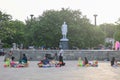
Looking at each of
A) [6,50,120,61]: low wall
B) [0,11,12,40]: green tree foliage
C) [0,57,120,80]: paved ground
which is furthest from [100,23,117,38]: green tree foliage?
[0,57,120,80]: paved ground

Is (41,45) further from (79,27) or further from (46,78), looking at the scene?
(46,78)

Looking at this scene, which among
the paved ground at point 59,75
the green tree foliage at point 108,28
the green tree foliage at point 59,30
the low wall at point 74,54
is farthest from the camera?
the green tree foliage at point 108,28

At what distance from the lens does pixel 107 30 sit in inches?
5477

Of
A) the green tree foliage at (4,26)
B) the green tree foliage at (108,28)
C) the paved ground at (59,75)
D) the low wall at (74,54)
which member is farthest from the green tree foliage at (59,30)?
the green tree foliage at (108,28)

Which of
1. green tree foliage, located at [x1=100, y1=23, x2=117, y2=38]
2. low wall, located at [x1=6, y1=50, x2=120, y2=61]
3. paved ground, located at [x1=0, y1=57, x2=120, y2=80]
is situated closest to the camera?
paved ground, located at [x1=0, y1=57, x2=120, y2=80]

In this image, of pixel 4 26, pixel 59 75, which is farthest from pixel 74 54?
pixel 4 26

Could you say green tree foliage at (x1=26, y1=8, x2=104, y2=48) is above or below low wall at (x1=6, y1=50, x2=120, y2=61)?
above

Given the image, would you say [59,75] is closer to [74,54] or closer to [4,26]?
[74,54]

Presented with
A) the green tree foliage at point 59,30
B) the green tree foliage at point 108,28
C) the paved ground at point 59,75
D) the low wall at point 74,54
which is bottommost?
the paved ground at point 59,75

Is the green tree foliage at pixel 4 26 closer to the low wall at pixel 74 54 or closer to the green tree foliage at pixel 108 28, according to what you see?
the low wall at pixel 74 54

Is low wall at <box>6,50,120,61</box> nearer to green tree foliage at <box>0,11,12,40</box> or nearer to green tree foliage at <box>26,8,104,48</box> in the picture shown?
green tree foliage at <box>26,8,104,48</box>

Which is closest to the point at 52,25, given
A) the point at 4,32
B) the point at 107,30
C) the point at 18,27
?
the point at 4,32

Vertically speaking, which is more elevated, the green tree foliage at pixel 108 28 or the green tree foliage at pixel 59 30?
the green tree foliage at pixel 108 28

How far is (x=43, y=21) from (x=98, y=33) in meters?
10.6
